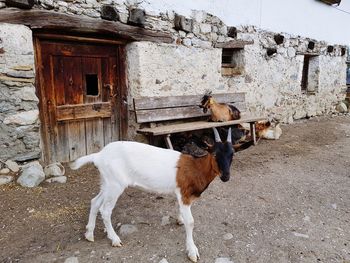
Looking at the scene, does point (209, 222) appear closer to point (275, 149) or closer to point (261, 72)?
point (275, 149)

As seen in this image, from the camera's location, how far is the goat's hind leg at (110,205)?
2.58 metres

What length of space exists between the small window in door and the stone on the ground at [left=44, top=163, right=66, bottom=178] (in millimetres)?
1247

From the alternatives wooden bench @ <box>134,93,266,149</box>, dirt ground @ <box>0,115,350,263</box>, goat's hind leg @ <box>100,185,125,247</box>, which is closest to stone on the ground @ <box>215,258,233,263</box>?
dirt ground @ <box>0,115,350,263</box>

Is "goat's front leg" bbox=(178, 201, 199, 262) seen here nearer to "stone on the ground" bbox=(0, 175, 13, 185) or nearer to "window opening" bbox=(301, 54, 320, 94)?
"stone on the ground" bbox=(0, 175, 13, 185)

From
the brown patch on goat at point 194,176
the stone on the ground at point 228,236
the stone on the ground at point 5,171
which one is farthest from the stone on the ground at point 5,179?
the stone on the ground at point 228,236

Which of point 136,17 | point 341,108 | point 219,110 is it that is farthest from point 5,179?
point 341,108

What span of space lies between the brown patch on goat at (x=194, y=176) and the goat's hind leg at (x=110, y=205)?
1.70 ft

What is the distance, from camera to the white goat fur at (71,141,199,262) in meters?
2.57

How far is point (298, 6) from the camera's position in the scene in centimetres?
817

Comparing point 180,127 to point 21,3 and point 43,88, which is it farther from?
point 21,3

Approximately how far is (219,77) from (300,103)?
3.76 m

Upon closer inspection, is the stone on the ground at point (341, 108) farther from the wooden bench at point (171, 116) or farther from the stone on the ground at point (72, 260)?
the stone on the ground at point (72, 260)

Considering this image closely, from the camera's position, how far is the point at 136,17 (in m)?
4.68

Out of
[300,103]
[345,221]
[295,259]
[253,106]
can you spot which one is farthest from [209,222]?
[300,103]
